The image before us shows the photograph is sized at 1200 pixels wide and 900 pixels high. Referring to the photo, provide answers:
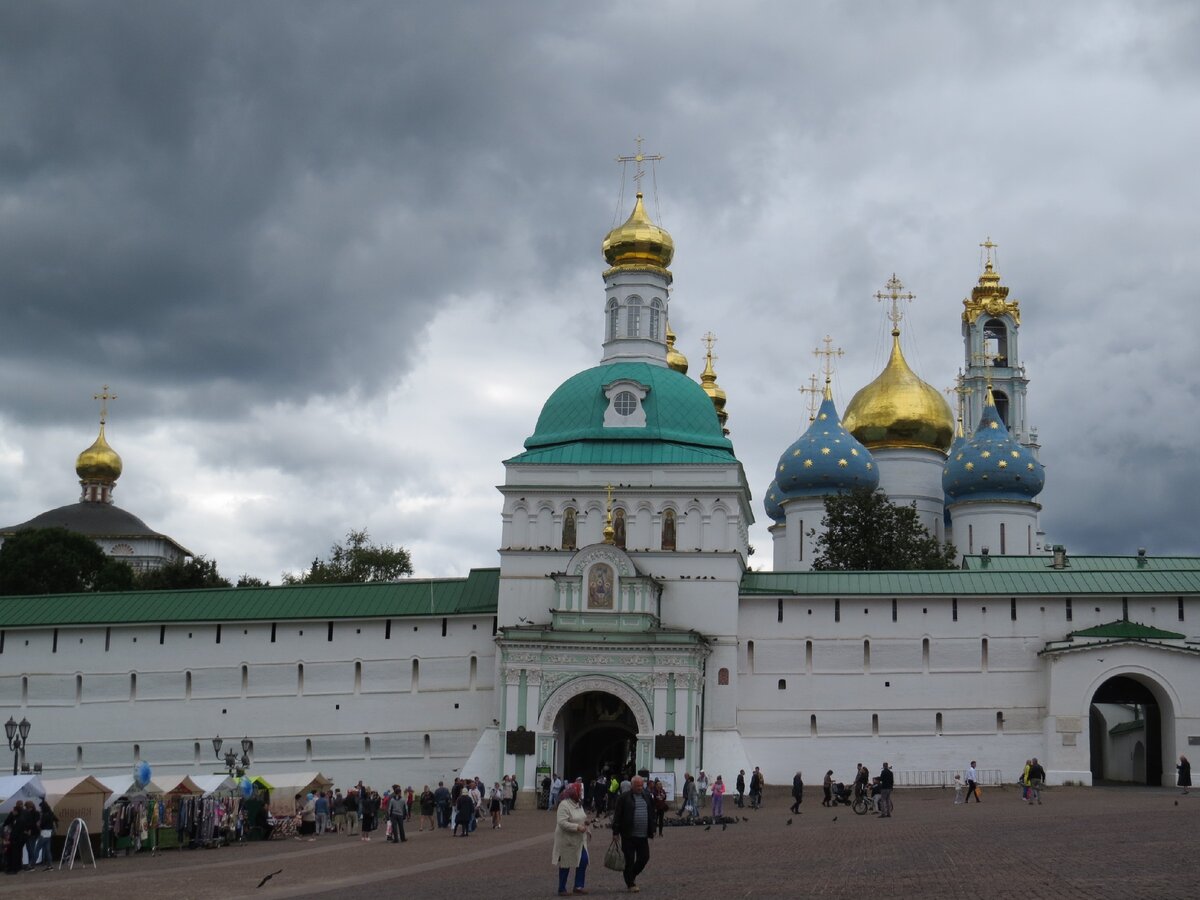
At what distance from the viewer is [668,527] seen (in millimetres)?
46531

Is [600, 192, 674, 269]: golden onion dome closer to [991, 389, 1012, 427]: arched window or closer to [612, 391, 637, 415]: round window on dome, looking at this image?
[612, 391, 637, 415]: round window on dome

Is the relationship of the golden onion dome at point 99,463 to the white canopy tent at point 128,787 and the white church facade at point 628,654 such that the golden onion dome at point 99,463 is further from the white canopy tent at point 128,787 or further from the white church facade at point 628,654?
the white canopy tent at point 128,787

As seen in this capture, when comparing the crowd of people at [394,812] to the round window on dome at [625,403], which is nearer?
the crowd of people at [394,812]

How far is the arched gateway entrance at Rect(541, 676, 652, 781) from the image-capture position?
43281 millimetres

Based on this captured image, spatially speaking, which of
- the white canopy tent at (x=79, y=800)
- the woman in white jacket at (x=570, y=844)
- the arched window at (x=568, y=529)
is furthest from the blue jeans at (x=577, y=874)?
the arched window at (x=568, y=529)

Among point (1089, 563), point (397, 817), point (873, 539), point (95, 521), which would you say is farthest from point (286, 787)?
point (95, 521)

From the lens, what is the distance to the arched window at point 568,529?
1831 inches

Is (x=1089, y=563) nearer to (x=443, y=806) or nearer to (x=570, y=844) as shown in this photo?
(x=443, y=806)

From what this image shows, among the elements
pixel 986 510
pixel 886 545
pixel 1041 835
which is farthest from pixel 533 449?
pixel 1041 835

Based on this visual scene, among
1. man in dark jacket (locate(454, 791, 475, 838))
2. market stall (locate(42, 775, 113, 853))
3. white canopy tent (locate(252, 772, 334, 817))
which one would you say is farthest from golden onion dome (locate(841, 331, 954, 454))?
market stall (locate(42, 775, 113, 853))

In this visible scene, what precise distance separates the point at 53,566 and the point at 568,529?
27.3 metres

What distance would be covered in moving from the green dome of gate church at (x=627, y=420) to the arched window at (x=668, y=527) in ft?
5.14

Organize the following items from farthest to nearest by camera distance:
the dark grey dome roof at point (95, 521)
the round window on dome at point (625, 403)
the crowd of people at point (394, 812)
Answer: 1. the dark grey dome roof at point (95, 521)
2. the round window on dome at point (625, 403)
3. the crowd of people at point (394, 812)

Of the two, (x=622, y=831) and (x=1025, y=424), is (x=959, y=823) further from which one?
(x=1025, y=424)
